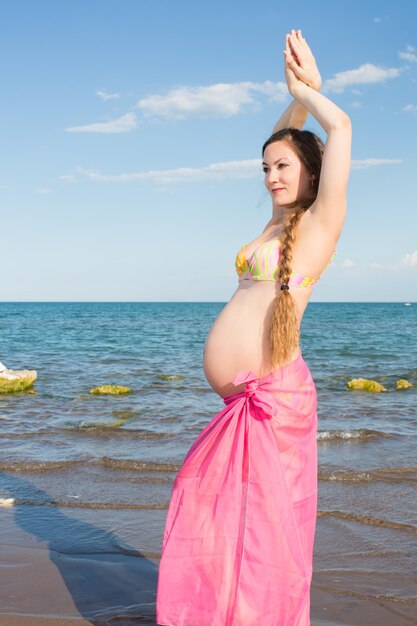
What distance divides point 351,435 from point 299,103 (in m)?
6.24

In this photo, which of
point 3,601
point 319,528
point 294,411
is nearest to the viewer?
point 294,411

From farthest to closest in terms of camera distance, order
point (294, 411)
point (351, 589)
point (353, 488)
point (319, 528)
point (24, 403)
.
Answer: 1. point (24, 403)
2. point (353, 488)
3. point (319, 528)
4. point (351, 589)
5. point (294, 411)

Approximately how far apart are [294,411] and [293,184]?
945 mm

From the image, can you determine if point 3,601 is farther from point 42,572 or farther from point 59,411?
point 59,411

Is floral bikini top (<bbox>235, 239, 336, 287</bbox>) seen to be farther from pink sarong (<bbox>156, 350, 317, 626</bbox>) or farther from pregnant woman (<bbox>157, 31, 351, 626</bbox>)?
pink sarong (<bbox>156, 350, 317, 626</bbox>)

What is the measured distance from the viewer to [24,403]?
37.1 ft

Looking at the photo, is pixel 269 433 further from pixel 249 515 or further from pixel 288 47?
pixel 288 47

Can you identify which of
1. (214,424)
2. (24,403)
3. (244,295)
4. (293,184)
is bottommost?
(24,403)

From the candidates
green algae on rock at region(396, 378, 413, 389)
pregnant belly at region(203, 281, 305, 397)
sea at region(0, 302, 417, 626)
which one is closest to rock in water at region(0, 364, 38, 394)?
sea at region(0, 302, 417, 626)

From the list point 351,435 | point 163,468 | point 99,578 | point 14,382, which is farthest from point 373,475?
point 14,382

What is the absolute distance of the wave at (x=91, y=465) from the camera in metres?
6.94

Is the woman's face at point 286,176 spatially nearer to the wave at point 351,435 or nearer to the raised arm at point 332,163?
the raised arm at point 332,163

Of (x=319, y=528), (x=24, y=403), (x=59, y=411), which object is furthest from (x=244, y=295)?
(x=24, y=403)

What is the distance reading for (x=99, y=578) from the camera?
4.16 meters
